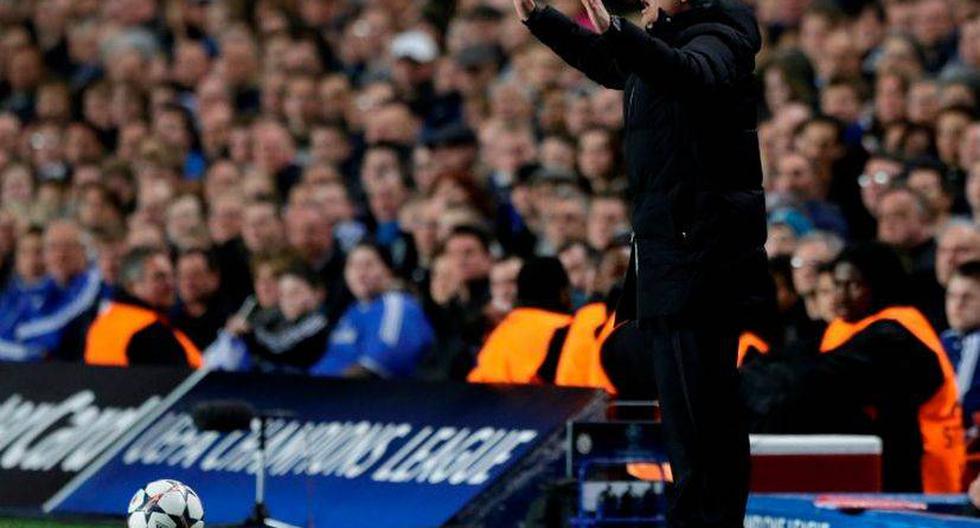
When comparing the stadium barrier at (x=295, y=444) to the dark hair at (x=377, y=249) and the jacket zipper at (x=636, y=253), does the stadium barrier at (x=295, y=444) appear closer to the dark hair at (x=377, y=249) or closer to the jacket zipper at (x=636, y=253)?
the dark hair at (x=377, y=249)

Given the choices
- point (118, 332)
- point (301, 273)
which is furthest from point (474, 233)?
point (118, 332)

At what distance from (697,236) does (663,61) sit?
0.66 metres

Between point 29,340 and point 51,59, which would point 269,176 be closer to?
point 29,340

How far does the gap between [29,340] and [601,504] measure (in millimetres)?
7056

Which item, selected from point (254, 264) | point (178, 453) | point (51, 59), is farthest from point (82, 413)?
point (51, 59)

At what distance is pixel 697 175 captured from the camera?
6965 mm

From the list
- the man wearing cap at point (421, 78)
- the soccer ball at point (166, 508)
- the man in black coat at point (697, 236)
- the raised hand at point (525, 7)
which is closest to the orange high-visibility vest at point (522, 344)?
the soccer ball at point (166, 508)

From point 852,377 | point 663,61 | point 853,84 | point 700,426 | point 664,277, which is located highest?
point 853,84

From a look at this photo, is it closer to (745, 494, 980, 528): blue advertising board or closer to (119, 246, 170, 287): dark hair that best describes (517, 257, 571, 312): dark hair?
(745, 494, 980, 528): blue advertising board

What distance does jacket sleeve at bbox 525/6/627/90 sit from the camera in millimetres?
7008

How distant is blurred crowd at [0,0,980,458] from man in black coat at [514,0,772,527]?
3.41m

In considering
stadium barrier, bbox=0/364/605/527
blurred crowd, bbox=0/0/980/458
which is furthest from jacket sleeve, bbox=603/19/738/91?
blurred crowd, bbox=0/0/980/458

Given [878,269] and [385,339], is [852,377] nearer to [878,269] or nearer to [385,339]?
[878,269]

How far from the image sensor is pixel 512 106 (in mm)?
16109
